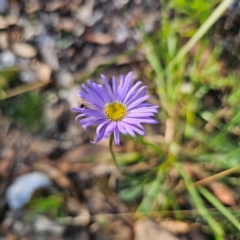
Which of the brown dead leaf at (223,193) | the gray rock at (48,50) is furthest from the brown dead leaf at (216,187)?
the gray rock at (48,50)

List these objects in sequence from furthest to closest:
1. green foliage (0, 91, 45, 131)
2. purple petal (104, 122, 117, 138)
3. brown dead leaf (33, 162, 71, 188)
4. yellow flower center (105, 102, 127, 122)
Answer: green foliage (0, 91, 45, 131)
brown dead leaf (33, 162, 71, 188)
yellow flower center (105, 102, 127, 122)
purple petal (104, 122, 117, 138)

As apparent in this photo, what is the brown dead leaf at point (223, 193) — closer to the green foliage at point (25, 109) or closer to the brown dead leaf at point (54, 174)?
the brown dead leaf at point (54, 174)

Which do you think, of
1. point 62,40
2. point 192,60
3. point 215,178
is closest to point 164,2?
point 192,60

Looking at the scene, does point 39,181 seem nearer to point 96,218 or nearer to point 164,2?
point 96,218

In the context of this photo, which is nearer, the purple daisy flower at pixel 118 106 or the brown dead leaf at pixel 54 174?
the purple daisy flower at pixel 118 106

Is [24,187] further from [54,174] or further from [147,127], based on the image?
[147,127]

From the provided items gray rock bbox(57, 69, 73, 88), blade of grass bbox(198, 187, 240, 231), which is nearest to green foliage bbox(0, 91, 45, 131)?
gray rock bbox(57, 69, 73, 88)

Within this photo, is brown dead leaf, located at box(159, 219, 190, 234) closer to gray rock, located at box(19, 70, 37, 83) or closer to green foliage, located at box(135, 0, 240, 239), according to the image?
green foliage, located at box(135, 0, 240, 239)

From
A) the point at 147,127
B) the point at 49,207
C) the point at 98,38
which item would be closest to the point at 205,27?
the point at 147,127
